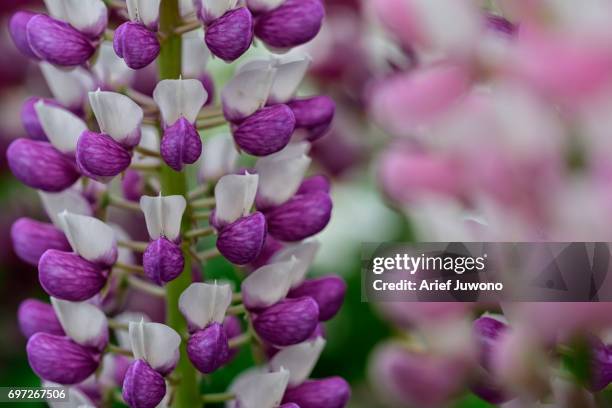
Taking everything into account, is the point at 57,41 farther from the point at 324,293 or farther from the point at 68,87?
the point at 324,293

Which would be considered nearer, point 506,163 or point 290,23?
point 506,163

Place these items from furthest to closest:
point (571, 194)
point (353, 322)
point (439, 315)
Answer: point (353, 322) < point (439, 315) < point (571, 194)

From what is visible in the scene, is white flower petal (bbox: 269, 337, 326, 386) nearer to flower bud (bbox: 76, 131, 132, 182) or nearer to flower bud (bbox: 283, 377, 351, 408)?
flower bud (bbox: 283, 377, 351, 408)

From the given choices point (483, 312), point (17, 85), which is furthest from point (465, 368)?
point (17, 85)

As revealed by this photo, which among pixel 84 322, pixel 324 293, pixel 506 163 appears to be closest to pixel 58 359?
pixel 84 322

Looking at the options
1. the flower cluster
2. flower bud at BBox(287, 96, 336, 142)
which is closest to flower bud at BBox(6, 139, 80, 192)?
the flower cluster

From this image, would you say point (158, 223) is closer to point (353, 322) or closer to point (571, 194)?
point (571, 194)
